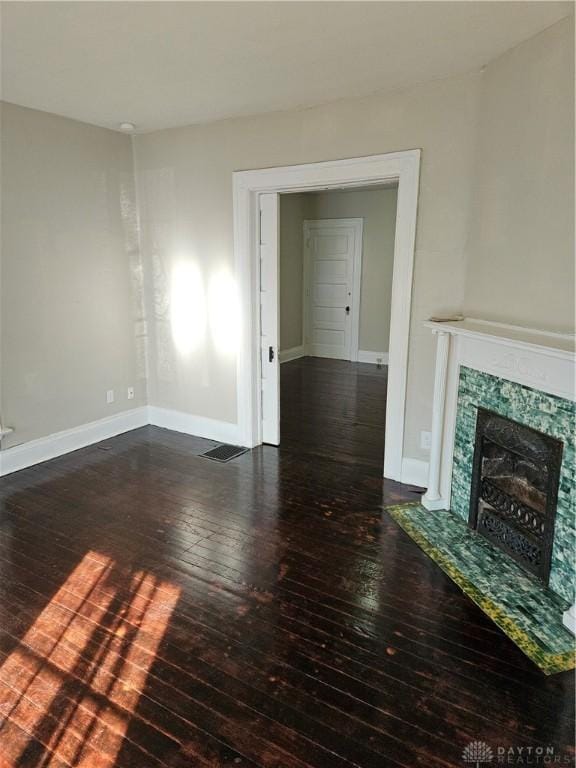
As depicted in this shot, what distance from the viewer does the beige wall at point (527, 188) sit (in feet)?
7.73

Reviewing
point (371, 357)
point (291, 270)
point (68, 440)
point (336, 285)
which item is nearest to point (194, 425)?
point (68, 440)

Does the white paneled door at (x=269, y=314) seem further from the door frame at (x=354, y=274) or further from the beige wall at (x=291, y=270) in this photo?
the door frame at (x=354, y=274)

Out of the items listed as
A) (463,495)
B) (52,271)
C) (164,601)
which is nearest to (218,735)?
(164,601)

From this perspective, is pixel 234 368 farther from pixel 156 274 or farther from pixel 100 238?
pixel 100 238

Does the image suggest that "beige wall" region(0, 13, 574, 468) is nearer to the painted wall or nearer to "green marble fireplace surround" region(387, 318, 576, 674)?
the painted wall

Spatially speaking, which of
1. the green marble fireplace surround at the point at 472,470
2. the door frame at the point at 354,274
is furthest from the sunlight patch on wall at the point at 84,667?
the door frame at the point at 354,274

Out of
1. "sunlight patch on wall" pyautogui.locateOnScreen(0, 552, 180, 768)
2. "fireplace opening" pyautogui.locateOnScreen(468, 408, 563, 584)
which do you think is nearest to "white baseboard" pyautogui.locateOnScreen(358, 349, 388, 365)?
"fireplace opening" pyautogui.locateOnScreen(468, 408, 563, 584)

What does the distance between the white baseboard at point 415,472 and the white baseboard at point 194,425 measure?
61.7 inches

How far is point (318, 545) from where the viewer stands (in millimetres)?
2963

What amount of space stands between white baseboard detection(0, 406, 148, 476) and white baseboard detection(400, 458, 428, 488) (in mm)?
2702

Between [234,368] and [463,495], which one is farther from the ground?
[234,368]

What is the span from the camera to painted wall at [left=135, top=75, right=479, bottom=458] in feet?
10.6

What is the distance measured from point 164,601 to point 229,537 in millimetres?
645

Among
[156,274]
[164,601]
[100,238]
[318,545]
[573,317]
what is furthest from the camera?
[156,274]
